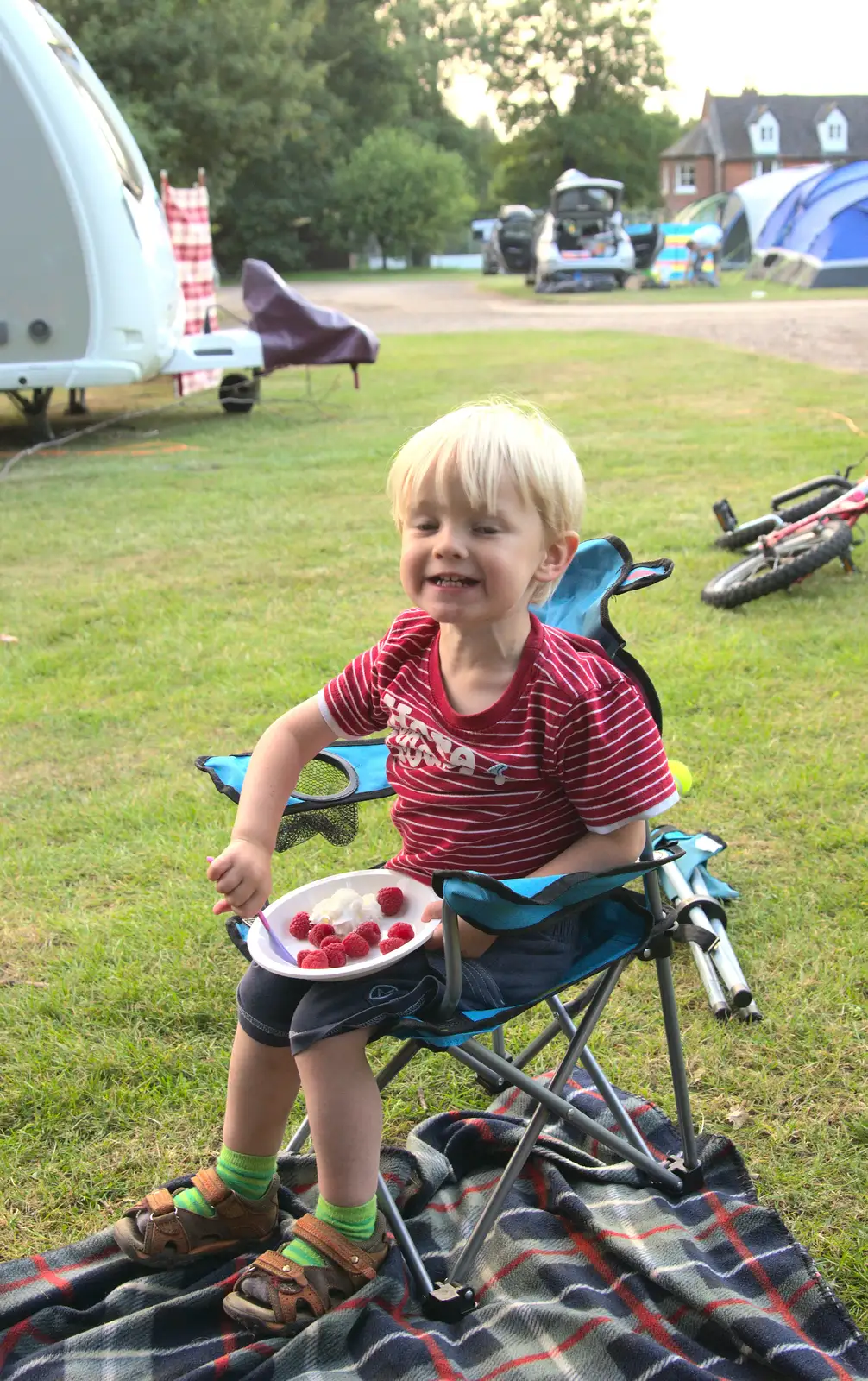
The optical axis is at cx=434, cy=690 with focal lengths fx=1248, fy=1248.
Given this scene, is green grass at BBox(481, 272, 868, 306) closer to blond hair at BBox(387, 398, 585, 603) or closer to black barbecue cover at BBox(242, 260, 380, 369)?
black barbecue cover at BBox(242, 260, 380, 369)

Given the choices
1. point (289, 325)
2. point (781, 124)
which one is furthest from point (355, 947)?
point (781, 124)

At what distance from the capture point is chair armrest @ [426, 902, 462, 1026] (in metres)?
1.55

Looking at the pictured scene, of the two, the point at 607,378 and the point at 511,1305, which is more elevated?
the point at 607,378

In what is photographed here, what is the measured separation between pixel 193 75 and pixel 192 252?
46.8 feet

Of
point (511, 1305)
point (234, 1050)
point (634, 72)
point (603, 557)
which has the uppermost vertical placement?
point (634, 72)

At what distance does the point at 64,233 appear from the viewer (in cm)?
773

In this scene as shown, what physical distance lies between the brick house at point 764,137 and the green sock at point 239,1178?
56127 millimetres

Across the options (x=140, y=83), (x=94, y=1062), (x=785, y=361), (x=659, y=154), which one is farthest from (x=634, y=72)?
(x=94, y=1062)

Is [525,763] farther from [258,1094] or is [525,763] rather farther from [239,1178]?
[239,1178]

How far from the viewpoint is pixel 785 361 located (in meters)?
12.1

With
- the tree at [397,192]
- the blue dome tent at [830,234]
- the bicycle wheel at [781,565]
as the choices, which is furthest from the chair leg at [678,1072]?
the tree at [397,192]

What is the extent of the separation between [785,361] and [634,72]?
48.4 m

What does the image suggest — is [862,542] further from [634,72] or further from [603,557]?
[634,72]

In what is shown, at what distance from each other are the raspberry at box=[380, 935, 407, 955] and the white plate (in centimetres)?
1
